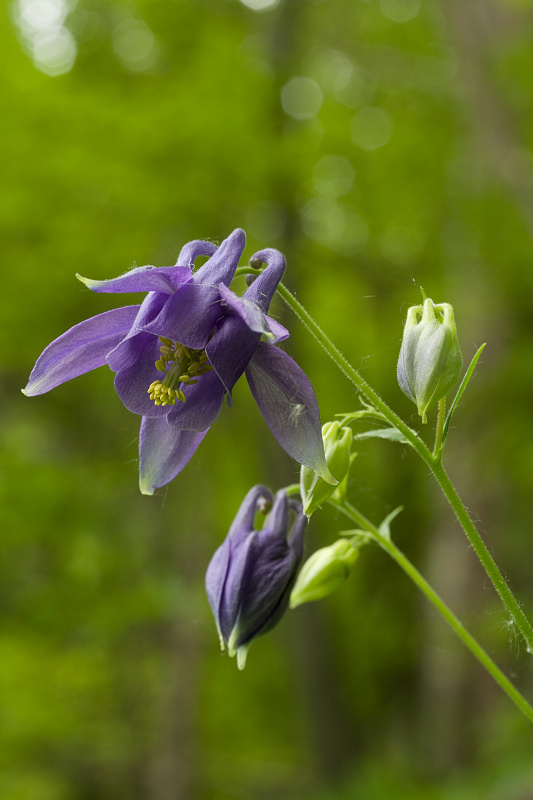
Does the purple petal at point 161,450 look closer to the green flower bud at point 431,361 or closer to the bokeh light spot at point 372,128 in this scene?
the green flower bud at point 431,361

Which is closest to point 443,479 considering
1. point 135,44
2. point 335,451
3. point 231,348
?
point 335,451

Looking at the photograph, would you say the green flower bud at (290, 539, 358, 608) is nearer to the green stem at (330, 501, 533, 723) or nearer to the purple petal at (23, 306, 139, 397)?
the green stem at (330, 501, 533, 723)

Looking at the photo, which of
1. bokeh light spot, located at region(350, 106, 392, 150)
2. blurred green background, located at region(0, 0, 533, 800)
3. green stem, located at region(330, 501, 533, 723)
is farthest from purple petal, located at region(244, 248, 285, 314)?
bokeh light spot, located at region(350, 106, 392, 150)

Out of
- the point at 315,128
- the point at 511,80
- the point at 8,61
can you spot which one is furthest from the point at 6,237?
the point at 511,80

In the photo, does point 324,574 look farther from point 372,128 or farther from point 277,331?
point 372,128

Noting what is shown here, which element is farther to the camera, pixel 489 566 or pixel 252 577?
pixel 252 577
